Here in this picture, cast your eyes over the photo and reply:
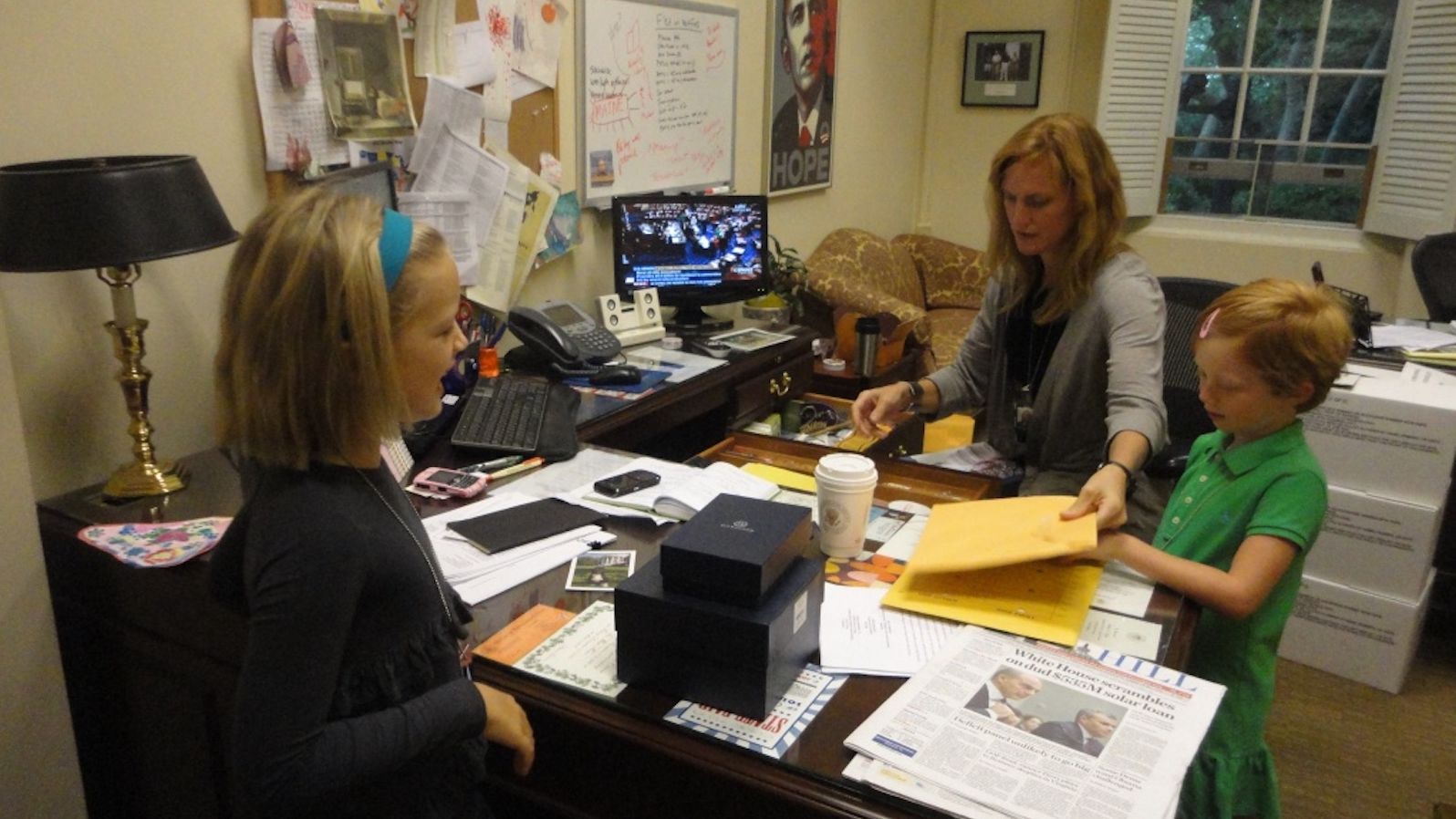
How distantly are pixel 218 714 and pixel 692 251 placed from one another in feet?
6.44

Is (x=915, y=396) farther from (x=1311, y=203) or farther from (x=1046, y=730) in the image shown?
(x=1311, y=203)

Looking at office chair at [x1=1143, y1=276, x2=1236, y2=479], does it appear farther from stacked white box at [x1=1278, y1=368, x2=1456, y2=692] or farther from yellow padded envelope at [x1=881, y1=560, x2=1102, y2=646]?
yellow padded envelope at [x1=881, y1=560, x2=1102, y2=646]

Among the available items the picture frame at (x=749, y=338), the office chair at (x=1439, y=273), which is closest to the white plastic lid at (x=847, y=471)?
the picture frame at (x=749, y=338)

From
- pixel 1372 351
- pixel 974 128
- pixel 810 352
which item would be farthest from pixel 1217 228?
pixel 810 352

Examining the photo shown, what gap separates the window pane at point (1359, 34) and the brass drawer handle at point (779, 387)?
3406 millimetres

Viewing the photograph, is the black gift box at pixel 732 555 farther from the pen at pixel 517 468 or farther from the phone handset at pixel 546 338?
the phone handset at pixel 546 338

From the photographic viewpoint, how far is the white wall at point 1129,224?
4641mm

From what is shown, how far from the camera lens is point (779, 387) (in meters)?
2.96

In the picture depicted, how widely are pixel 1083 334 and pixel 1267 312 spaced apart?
480mm

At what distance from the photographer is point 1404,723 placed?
99.8 inches

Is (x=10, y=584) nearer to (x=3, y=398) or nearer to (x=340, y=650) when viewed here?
(x=3, y=398)

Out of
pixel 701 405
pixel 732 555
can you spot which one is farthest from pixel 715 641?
pixel 701 405

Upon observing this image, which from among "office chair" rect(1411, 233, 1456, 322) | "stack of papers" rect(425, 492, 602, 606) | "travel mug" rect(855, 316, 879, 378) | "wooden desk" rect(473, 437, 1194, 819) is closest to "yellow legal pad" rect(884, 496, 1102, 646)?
"wooden desk" rect(473, 437, 1194, 819)

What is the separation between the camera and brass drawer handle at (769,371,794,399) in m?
2.90
